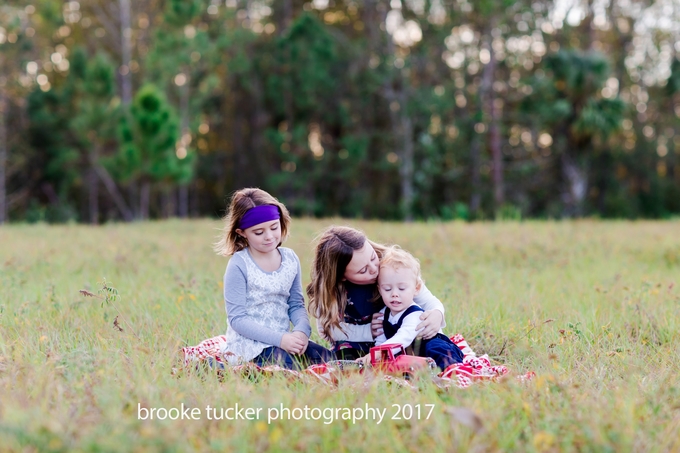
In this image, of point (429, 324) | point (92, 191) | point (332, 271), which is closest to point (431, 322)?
point (429, 324)

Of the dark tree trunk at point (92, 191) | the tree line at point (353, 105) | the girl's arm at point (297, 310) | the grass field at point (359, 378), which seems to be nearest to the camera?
the grass field at point (359, 378)

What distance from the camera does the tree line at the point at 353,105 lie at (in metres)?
23.6

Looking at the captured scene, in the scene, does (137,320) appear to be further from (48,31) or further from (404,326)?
(48,31)

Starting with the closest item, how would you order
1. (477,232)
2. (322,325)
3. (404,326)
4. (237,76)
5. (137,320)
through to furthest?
(404,326) < (322,325) < (137,320) < (477,232) < (237,76)

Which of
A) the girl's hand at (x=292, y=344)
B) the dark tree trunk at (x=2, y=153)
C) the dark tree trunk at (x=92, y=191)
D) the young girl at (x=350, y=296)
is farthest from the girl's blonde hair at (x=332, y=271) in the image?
the dark tree trunk at (x=92, y=191)

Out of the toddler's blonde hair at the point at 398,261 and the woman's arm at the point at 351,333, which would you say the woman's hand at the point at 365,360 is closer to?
the woman's arm at the point at 351,333

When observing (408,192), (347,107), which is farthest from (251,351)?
(347,107)

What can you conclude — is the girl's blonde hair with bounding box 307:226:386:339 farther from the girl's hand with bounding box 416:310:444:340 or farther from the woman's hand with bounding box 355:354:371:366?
the girl's hand with bounding box 416:310:444:340

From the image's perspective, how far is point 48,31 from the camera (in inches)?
1108

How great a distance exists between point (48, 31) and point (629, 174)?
2690cm

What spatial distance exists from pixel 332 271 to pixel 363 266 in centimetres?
22

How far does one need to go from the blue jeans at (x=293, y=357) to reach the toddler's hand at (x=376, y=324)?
34 cm

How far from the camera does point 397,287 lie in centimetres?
429

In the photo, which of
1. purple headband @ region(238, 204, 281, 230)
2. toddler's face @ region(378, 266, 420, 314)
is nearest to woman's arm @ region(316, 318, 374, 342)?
toddler's face @ region(378, 266, 420, 314)
